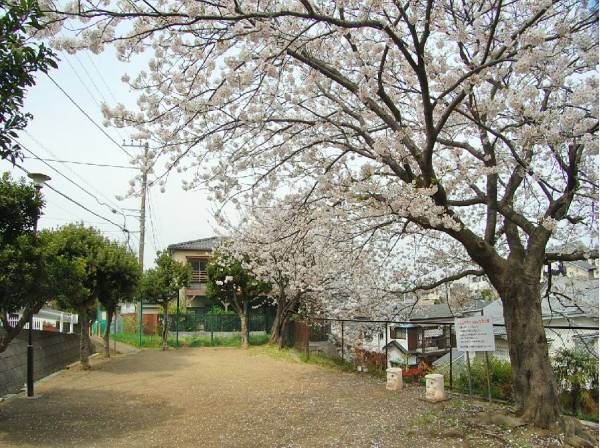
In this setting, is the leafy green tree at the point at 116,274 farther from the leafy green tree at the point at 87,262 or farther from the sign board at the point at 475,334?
the sign board at the point at 475,334

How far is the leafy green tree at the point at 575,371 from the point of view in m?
7.35

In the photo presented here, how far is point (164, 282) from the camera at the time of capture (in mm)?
20875

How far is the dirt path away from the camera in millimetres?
6113

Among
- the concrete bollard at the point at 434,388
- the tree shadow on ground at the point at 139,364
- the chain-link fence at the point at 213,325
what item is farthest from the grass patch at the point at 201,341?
the concrete bollard at the point at 434,388

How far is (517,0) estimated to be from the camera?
640cm

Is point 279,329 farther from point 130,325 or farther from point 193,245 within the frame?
point 193,245

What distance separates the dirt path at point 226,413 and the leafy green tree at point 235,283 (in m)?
8.28

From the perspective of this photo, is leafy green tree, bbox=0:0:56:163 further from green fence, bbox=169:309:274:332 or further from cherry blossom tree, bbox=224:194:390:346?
green fence, bbox=169:309:274:332

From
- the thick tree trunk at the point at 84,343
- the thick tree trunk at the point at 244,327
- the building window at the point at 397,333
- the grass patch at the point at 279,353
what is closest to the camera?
the thick tree trunk at the point at 84,343

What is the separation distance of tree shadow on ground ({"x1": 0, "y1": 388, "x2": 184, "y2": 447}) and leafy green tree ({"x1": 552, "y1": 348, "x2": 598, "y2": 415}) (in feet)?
19.2

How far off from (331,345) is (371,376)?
4794 millimetres

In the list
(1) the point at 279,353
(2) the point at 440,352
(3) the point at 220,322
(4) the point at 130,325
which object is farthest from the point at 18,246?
(4) the point at 130,325

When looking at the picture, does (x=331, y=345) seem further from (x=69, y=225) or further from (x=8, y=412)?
(x=8, y=412)

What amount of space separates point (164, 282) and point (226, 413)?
13917 millimetres
